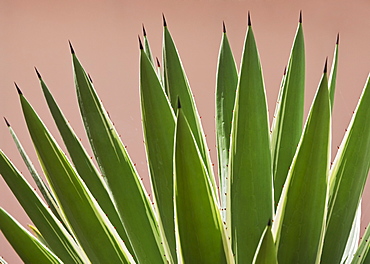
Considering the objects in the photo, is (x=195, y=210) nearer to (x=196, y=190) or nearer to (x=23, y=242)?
(x=196, y=190)

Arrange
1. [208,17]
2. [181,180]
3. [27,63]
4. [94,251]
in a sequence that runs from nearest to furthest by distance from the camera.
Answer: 1. [181,180]
2. [94,251]
3. [27,63]
4. [208,17]

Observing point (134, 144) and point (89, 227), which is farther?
point (134, 144)

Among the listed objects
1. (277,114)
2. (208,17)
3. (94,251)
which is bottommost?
(94,251)

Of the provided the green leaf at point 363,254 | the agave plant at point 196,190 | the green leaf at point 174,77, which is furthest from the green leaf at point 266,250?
the green leaf at point 174,77

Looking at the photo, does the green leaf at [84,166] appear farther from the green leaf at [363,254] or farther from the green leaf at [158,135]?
the green leaf at [363,254]

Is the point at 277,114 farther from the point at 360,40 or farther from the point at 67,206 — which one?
the point at 360,40

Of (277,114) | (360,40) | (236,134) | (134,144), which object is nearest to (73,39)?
(134,144)

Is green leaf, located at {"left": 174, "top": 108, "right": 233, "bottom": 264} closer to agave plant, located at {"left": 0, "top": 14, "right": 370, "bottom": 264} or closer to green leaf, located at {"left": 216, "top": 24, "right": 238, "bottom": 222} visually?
agave plant, located at {"left": 0, "top": 14, "right": 370, "bottom": 264}

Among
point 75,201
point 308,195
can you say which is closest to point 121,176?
point 75,201
